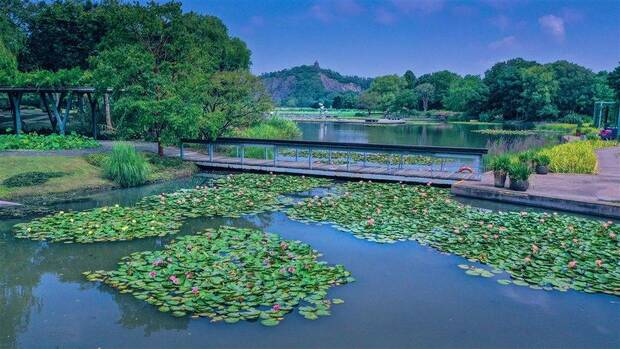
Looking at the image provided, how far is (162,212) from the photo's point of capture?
11.1m

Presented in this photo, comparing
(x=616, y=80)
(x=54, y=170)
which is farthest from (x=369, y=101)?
(x=54, y=170)

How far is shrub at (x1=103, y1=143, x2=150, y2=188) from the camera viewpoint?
1465 cm

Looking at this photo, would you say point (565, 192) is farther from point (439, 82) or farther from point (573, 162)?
point (439, 82)

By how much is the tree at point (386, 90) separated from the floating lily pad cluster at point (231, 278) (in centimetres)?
8498

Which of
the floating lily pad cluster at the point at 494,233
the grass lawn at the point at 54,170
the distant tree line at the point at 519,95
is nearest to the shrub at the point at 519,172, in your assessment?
the floating lily pad cluster at the point at 494,233

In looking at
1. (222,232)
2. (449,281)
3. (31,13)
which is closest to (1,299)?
(222,232)

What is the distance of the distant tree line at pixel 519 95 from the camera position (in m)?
60.8

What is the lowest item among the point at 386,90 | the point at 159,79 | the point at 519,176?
the point at 519,176

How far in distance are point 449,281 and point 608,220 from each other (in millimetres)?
5925

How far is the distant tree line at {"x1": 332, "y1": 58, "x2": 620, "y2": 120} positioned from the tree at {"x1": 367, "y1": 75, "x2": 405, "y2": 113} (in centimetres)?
19

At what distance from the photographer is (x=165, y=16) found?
729 inches

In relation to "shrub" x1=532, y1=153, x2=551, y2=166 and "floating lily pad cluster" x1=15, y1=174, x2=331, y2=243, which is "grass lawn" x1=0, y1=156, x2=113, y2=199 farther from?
"shrub" x1=532, y1=153, x2=551, y2=166

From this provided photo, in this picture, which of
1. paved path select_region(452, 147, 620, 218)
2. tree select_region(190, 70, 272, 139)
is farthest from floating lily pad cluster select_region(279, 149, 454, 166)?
paved path select_region(452, 147, 620, 218)

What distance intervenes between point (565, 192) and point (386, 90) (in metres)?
88.7
